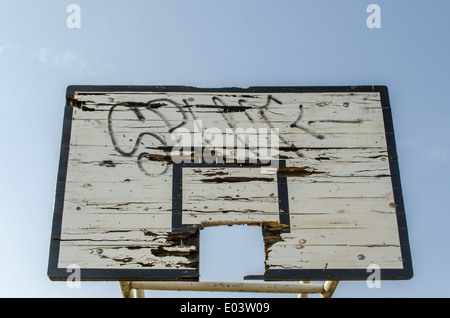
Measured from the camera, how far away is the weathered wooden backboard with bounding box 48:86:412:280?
294cm

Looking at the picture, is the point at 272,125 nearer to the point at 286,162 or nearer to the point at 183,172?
the point at 286,162

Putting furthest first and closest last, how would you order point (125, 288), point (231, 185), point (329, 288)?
point (329, 288), point (125, 288), point (231, 185)

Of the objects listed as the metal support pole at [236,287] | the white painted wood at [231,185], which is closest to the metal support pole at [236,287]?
the metal support pole at [236,287]

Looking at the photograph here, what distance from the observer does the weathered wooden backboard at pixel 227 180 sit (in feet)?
9.66

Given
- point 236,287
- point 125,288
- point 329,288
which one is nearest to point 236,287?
point 236,287

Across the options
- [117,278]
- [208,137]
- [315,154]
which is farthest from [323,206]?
[117,278]

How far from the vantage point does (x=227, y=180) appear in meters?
3.14

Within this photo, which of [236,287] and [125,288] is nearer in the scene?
[125,288]

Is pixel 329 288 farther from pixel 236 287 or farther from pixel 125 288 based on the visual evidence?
pixel 125 288

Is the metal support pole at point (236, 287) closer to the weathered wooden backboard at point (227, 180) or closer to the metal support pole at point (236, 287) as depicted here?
the metal support pole at point (236, 287)

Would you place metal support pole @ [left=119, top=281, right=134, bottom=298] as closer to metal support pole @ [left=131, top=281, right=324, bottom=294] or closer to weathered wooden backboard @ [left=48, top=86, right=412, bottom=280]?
metal support pole @ [left=131, top=281, right=324, bottom=294]

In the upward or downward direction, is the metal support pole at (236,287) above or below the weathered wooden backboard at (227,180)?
below

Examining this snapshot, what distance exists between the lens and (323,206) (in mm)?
3088
